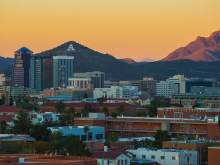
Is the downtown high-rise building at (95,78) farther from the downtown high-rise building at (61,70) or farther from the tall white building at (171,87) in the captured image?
the tall white building at (171,87)

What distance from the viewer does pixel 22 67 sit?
168m

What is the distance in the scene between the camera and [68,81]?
16588 cm

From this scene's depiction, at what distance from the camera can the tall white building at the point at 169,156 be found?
42062mm

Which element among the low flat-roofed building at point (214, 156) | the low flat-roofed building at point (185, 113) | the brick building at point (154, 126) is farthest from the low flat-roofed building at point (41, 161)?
the low flat-roofed building at point (185, 113)

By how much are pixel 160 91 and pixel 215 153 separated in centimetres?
12159

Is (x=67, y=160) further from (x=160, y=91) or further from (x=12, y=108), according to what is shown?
(x=160, y=91)

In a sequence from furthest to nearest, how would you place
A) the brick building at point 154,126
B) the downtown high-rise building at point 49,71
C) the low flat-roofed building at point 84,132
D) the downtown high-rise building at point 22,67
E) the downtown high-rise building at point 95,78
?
1. the downtown high-rise building at point 49,71
2. the downtown high-rise building at point 95,78
3. the downtown high-rise building at point 22,67
4. the brick building at point 154,126
5. the low flat-roofed building at point 84,132

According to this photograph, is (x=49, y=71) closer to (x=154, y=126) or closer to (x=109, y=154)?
(x=154, y=126)

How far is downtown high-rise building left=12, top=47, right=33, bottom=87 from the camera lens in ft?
547

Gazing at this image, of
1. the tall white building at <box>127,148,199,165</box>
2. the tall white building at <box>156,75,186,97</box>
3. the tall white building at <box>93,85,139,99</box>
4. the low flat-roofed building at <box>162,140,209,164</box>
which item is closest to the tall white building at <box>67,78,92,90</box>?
the tall white building at <box>156,75,186,97</box>

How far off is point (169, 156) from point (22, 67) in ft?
415

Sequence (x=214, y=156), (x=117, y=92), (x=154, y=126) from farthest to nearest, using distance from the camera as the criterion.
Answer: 1. (x=117, y=92)
2. (x=154, y=126)
3. (x=214, y=156)

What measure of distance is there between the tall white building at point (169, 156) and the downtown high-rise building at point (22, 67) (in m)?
123

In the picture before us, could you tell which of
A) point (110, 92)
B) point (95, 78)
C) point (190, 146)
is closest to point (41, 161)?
point (190, 146)
